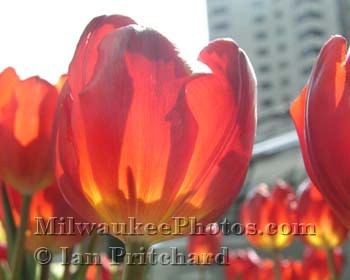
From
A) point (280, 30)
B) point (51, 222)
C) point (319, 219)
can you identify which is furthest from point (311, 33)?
point (51, 222)

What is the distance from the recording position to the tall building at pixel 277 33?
2408 millimetres

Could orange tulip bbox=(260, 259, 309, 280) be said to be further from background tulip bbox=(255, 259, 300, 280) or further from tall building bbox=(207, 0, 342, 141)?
tall building bbox=(207, 0, 342, 141)

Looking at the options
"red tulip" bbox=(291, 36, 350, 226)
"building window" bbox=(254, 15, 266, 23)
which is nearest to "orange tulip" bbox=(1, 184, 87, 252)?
"red tulip" bbox=(291, 36, 350, 226)

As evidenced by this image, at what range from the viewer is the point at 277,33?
9.62ft

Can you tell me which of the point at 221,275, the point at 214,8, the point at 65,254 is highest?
the point at 65,254

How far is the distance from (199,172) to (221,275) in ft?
3.91

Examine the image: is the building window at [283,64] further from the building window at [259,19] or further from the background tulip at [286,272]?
the background tulip at [286,272]

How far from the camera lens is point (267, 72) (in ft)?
8.76

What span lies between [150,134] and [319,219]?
11.2 inches

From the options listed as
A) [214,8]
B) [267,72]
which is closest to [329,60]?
[267,72]

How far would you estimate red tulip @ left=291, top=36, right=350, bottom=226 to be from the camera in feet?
0.53

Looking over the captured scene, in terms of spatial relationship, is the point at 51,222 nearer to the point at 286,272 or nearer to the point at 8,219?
the point at 8,219

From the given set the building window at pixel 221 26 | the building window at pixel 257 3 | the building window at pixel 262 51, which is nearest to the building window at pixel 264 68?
the building window at pixel 262 51

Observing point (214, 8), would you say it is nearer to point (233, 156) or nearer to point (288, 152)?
point (288, 152)
